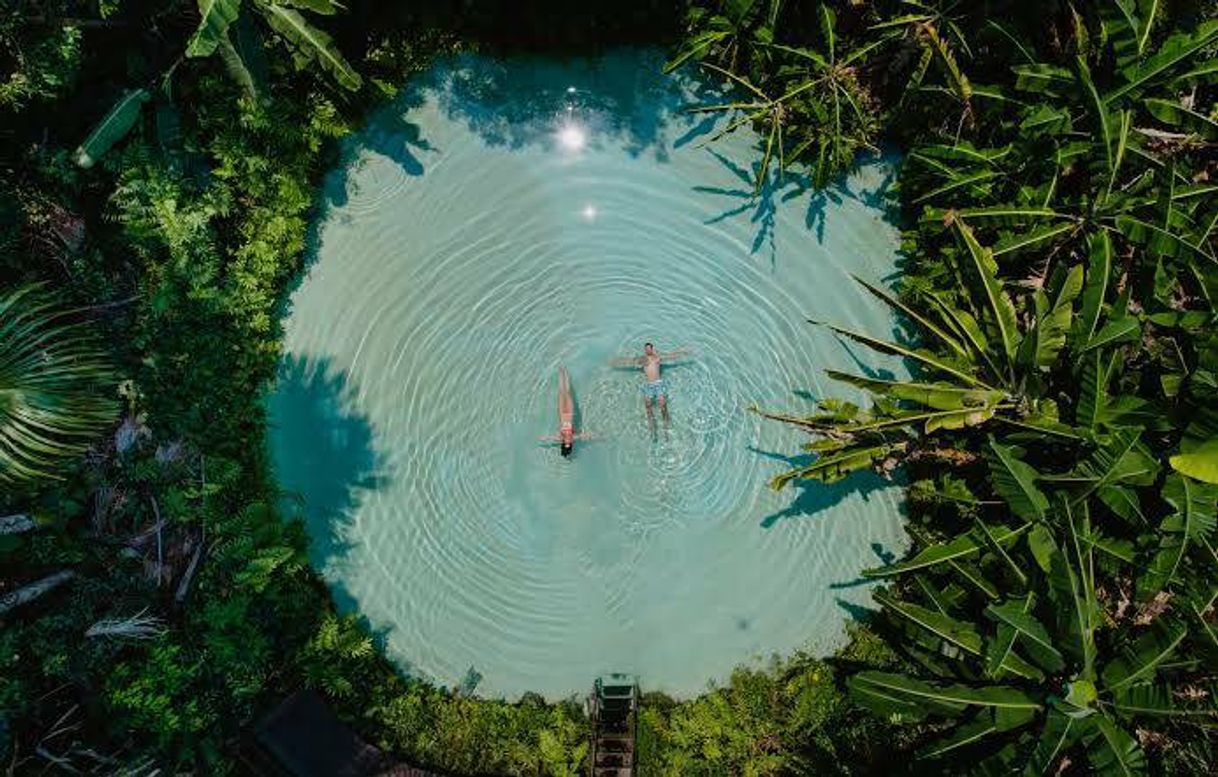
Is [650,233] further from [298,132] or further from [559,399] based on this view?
[298,132]

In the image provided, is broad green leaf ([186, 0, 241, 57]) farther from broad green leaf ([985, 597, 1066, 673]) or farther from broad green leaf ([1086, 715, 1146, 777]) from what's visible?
broad green leaf ([1086, 715, 1146, 777])

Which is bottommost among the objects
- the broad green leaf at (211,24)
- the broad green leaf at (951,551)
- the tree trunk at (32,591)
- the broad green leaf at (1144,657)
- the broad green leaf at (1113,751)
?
the broad green leaf at (1113,751)

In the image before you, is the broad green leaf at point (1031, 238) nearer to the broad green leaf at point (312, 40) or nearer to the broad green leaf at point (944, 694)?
the broad green leaf at point (944, 694)

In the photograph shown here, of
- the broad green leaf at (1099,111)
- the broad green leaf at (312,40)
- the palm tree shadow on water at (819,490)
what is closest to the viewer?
Answer: the broad green leaf at (1099,111)

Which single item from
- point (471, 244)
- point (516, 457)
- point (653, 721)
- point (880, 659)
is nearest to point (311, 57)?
point (471, 244)

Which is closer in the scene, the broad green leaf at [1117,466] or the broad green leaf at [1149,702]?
the broad green leaf at [1149,702]

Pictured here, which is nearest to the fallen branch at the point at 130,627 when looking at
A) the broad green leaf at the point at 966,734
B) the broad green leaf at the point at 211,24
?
the broad green leaf at the point at 211,24
